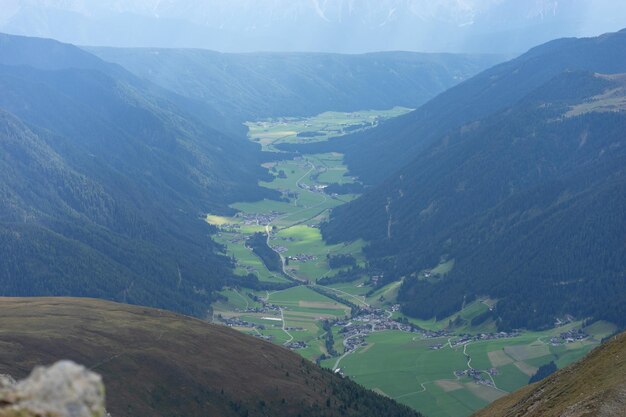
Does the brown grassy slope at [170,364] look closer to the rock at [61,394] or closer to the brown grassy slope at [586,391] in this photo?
the brown grassy slope at [586,391]

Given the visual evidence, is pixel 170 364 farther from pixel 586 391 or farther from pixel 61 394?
pixel 61 394

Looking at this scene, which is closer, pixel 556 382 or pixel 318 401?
pixel 556 382

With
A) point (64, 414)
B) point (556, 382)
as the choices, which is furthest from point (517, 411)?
point (64, 414)

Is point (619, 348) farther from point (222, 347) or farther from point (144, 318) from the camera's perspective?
point (144, 318)

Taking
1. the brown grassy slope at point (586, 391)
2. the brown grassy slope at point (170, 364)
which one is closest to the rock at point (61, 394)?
the brown grassy slope at point (586, 391)

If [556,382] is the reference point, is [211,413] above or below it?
below

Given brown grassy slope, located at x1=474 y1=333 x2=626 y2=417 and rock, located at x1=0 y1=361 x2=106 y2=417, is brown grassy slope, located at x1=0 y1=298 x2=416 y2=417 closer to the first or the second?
brown grassy slope, located at x1=474 y1=333 x2=626 y2=417

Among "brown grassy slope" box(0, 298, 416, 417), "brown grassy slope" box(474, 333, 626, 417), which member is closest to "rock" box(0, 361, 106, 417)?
"brown grassy slope" box(474, 333, 626, 417)
